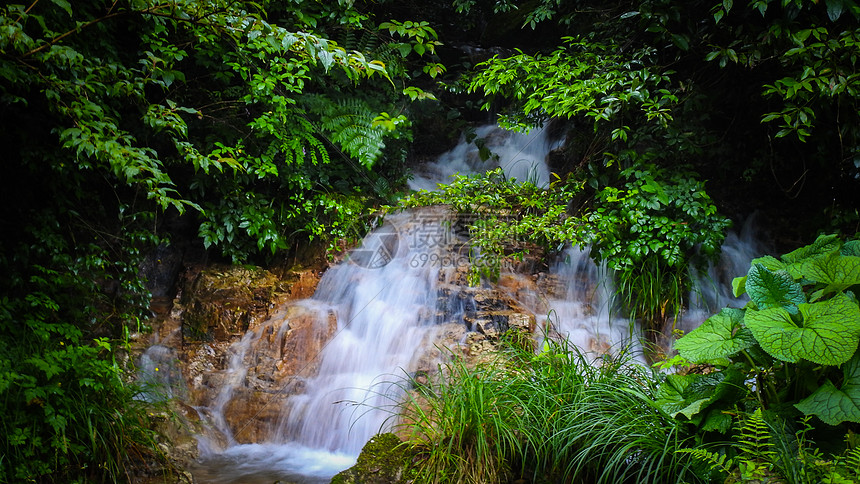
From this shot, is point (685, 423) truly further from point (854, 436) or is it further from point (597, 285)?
point (597, 285)

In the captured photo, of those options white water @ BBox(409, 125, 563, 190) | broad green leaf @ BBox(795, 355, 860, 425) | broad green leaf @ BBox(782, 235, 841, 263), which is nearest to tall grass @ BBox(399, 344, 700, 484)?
broad green leaf @ BBox(795, 355, 860, 425)

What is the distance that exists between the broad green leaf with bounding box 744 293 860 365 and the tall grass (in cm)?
60

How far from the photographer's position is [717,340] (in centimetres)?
201

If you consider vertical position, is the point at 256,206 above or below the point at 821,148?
below

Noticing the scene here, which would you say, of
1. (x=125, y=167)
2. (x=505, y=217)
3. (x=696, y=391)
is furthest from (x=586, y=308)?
(x=125, y=167)

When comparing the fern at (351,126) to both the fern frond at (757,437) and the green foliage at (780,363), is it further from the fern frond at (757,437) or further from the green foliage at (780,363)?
the fern frond at (757,437)

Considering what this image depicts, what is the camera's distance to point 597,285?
15.4 ft

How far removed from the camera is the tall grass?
2.21 metres

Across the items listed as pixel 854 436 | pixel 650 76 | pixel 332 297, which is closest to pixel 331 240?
pixel 332 297

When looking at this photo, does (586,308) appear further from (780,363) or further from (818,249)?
(780,363)

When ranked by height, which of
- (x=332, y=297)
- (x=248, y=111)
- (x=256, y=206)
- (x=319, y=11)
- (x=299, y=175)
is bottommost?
(x=332, y=297)

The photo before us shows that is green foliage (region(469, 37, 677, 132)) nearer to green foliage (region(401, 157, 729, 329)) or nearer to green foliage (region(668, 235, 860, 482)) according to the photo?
green foliage (region(401, 157, 729, 329))

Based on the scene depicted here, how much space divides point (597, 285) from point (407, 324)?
197 cm

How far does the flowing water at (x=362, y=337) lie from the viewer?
351 cm
